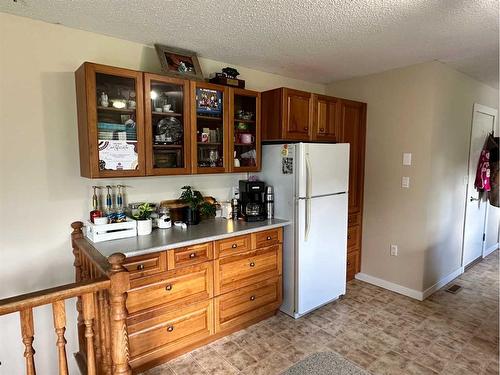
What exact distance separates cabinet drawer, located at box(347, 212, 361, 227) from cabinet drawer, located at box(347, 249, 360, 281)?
0.35 m

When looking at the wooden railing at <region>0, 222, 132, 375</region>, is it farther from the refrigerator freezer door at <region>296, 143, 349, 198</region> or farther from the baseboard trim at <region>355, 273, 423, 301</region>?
the baseboard trim at <region>355, 273, 423, 301</region>

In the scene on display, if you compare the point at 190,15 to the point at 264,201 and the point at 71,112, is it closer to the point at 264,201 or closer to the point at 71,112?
the point at 71,112

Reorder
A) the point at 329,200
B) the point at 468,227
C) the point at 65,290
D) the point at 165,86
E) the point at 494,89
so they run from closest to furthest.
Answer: the point at 65,290 < the point at 165,86 < the point at 329,200 < the point at 468,227 < the point at 494,89

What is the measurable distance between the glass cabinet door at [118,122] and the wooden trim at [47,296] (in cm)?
98

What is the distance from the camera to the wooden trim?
115 centimetres

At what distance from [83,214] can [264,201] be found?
153 cm

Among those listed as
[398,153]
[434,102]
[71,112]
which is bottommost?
[398,153]

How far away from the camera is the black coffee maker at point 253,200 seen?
2.86m

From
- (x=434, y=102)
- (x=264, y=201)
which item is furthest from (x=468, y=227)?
(x=264, y=201)

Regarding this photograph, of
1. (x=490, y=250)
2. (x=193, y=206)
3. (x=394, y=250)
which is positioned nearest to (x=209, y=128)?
(x=193, y=206)

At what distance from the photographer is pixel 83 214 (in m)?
2.32

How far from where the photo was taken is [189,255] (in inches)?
87.4

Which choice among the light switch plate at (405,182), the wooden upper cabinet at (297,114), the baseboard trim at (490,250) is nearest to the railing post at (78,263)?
the wooden upper cabinet at (297,114)

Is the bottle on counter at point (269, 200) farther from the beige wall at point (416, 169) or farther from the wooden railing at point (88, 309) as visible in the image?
the wooden railing at point (88, 309)
